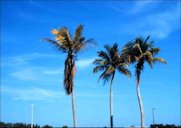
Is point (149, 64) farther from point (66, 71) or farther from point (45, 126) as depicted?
point (45, 126)

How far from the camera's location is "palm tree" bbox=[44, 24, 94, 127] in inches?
1201

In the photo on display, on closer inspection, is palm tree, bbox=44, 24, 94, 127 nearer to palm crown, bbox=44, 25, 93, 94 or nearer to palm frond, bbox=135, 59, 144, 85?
palm crown, bbox=44, 25, 93, 94

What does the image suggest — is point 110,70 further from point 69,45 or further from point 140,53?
point 69,45

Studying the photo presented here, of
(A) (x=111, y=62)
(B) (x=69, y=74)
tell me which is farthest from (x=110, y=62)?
(B) (x=69, y=74)

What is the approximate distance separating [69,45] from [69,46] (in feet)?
0.32

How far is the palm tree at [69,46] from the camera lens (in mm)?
30516

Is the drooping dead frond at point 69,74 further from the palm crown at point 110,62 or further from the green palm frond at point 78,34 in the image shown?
the palm crown at point 110,62

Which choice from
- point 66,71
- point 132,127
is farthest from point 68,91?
point 132,127

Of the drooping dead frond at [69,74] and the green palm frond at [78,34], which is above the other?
the green palm frond at [78,34]

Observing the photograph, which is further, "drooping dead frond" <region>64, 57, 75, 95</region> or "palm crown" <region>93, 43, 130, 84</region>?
"palm crown" <region>93, 43, 130, 84</region>

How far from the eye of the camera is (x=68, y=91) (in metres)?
30.8

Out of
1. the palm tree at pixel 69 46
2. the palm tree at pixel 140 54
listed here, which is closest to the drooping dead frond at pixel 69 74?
the palm tree at pixel 69 46

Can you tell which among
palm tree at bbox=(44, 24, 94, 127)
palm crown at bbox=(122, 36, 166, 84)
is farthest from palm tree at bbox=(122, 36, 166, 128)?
palm tree at bbox=(44, 24, 94, 127)

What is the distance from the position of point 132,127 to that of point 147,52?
883 cm
